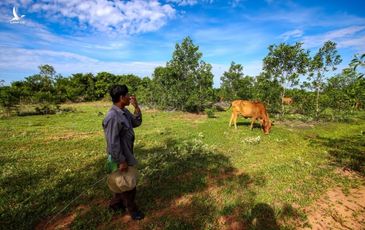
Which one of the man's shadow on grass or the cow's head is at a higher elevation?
the cow's head

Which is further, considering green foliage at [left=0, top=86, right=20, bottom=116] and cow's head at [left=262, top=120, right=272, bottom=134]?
green foliage at [left=0, top=86, right=20, bottom=116]

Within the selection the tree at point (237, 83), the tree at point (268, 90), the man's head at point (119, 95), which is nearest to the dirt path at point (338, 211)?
the man's head at point (119, 95)

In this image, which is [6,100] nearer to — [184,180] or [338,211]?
[184,180]

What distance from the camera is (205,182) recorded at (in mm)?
6684

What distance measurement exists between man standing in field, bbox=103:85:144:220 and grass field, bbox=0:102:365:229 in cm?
90

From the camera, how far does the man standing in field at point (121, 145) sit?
4109mm

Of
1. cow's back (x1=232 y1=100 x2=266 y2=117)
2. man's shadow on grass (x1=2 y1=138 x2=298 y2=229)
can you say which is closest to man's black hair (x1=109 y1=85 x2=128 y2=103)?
man's shadow on grass (x1=2 y1=138 x2=298 y2=229)

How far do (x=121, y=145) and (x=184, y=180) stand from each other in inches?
125

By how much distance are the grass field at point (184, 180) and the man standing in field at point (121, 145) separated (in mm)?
901

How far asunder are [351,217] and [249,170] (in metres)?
3.17

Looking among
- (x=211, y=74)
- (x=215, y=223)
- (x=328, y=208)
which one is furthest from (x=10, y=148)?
(x=211, y=74)

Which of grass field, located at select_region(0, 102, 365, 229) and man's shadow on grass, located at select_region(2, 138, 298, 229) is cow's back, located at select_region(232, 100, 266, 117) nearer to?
grass field, located at select_region(0, 102, 365, 229)

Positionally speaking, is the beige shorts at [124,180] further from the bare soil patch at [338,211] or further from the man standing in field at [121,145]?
the bare soil patch at [338,211]

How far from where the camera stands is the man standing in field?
411 cm
